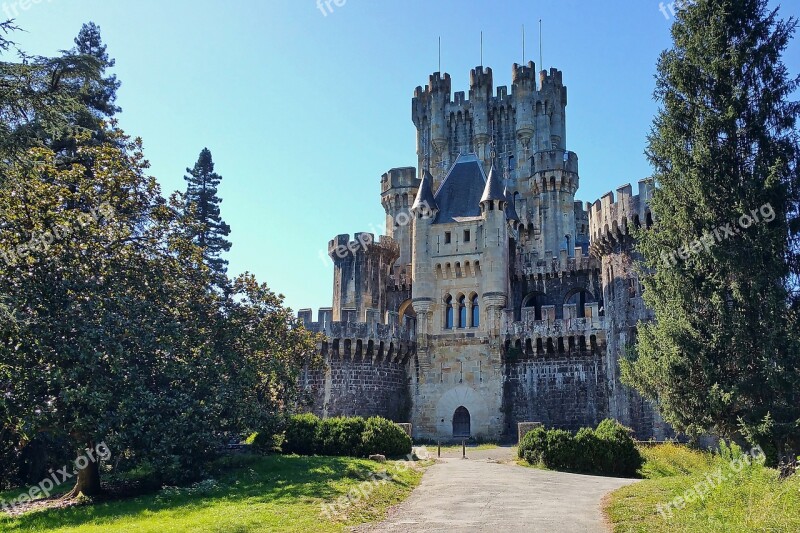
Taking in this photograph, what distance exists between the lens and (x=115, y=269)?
2225cm

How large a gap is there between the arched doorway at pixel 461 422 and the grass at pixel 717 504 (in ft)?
66.9

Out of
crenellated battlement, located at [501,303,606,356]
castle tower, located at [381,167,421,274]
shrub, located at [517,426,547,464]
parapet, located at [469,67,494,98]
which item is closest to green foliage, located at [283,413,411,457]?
shrub, located at [517,426,547,464]

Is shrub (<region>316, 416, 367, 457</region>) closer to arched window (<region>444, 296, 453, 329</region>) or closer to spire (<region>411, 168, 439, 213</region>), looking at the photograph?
arched window (<region>444, 296, 453, 329</region>)

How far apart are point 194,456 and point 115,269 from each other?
5997 mm

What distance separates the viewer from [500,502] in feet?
58.1

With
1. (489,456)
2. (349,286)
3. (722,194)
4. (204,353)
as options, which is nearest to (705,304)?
(722,194)

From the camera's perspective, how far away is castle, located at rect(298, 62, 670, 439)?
1443 inches

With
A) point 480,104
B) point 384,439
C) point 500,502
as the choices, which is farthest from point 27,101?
point 480,104

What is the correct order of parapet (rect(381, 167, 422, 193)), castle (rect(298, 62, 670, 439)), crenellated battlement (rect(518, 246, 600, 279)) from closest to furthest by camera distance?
castle (rect(298, 62, 670, 439)) → crenellated battlement (rect(518, 246, 600, 279)) → parapet (rect(381, 167, 422, 193))

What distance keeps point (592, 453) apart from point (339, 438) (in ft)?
28.4

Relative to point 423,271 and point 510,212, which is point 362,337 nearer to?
point 423,271

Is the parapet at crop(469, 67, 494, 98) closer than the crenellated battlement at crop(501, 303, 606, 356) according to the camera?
No

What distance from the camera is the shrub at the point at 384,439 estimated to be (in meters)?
26.3

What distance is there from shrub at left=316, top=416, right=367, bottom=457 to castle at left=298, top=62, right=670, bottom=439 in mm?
11072
